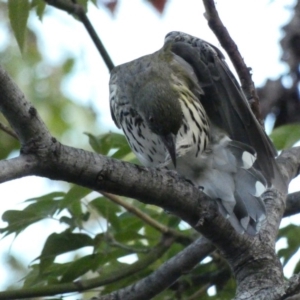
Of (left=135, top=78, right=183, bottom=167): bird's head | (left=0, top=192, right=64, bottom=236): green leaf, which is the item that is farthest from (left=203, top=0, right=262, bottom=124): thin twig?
(left=0, top=192, right=64, bottom=236): green leaf

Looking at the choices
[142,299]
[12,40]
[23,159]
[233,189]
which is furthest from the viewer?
[12,40]

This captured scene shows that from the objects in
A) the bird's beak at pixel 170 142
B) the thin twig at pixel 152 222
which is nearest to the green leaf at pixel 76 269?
the thin twig at pixel 152 222

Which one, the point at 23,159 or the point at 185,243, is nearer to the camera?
the point at 23,159

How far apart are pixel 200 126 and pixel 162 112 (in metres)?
0.43

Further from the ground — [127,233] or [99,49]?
A: [99,49]

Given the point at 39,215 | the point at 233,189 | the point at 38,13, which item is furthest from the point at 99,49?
the point at 233,189

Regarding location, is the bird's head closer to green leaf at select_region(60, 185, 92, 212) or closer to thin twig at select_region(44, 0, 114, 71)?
thin twig at select_region(44, 0, 114, 71)

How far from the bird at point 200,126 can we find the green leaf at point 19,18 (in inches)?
52.1

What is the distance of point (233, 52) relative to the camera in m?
4.08

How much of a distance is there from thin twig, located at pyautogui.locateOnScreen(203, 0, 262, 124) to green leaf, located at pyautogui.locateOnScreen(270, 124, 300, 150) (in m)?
0.18

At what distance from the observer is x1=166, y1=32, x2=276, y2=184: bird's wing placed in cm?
452

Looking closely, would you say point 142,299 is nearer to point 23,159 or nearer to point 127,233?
point 127,233

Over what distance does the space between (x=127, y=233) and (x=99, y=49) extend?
3.62ft

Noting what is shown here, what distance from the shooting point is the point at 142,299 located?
12.3 feet
